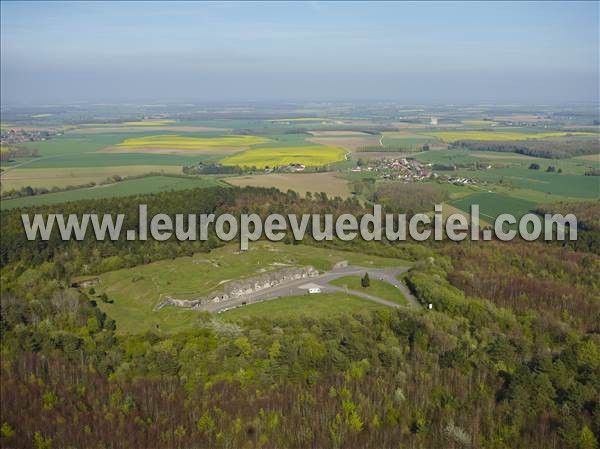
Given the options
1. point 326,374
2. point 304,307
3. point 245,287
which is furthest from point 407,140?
point 326,374

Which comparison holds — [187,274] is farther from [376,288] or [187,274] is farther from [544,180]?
[544,180]

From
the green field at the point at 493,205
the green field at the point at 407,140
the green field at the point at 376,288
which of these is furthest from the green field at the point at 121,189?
the green field at the point at 407,140

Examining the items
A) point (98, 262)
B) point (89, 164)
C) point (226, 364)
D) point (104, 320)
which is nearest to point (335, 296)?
point (226, 364)

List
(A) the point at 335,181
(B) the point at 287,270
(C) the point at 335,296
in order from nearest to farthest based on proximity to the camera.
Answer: (C) the point at 335,296, (B) the point at 287,270, (A) the point at 335,181

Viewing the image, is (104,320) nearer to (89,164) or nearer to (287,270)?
(287,270)

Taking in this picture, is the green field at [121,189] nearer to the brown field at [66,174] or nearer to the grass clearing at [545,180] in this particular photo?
the brown field at [66,174]
